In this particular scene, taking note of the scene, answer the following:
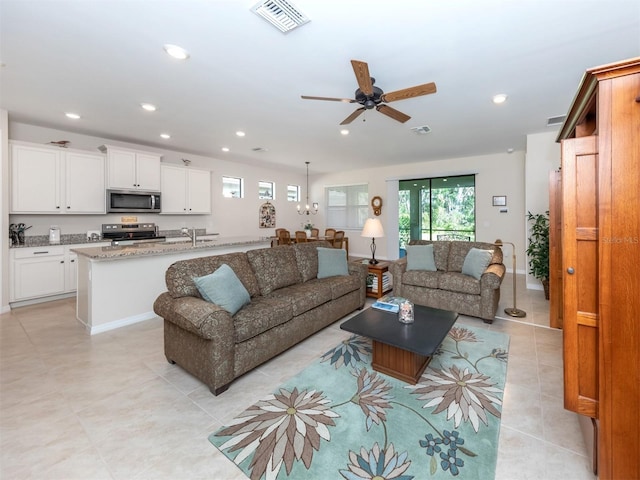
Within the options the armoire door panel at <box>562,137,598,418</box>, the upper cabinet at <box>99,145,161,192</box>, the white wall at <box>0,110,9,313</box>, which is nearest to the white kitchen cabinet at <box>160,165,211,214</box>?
the upper cabinet at <box>99,145,161,192</box>

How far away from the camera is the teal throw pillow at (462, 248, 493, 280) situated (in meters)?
3.54

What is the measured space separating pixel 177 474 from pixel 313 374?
111 cm

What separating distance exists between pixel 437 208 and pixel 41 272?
7.86m

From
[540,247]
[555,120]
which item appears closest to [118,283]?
[540,247]

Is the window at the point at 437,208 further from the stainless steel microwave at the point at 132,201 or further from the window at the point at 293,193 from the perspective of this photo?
the stainless steel microwave at the point at 132,201

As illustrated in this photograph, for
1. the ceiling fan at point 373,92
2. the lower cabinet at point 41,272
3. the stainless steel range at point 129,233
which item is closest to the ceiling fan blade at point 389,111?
the ceiling fan at point 373,92

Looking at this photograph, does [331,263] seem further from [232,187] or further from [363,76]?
[232,187]

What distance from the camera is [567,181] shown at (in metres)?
1.39

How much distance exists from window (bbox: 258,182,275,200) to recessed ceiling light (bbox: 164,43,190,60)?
5.36m

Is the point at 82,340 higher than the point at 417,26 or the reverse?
the reverse

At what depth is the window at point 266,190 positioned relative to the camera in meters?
7.83

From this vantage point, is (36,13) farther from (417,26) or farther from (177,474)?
(177,474)

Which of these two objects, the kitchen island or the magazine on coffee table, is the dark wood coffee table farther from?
the kitchen island

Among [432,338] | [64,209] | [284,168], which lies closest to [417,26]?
[432,338]
